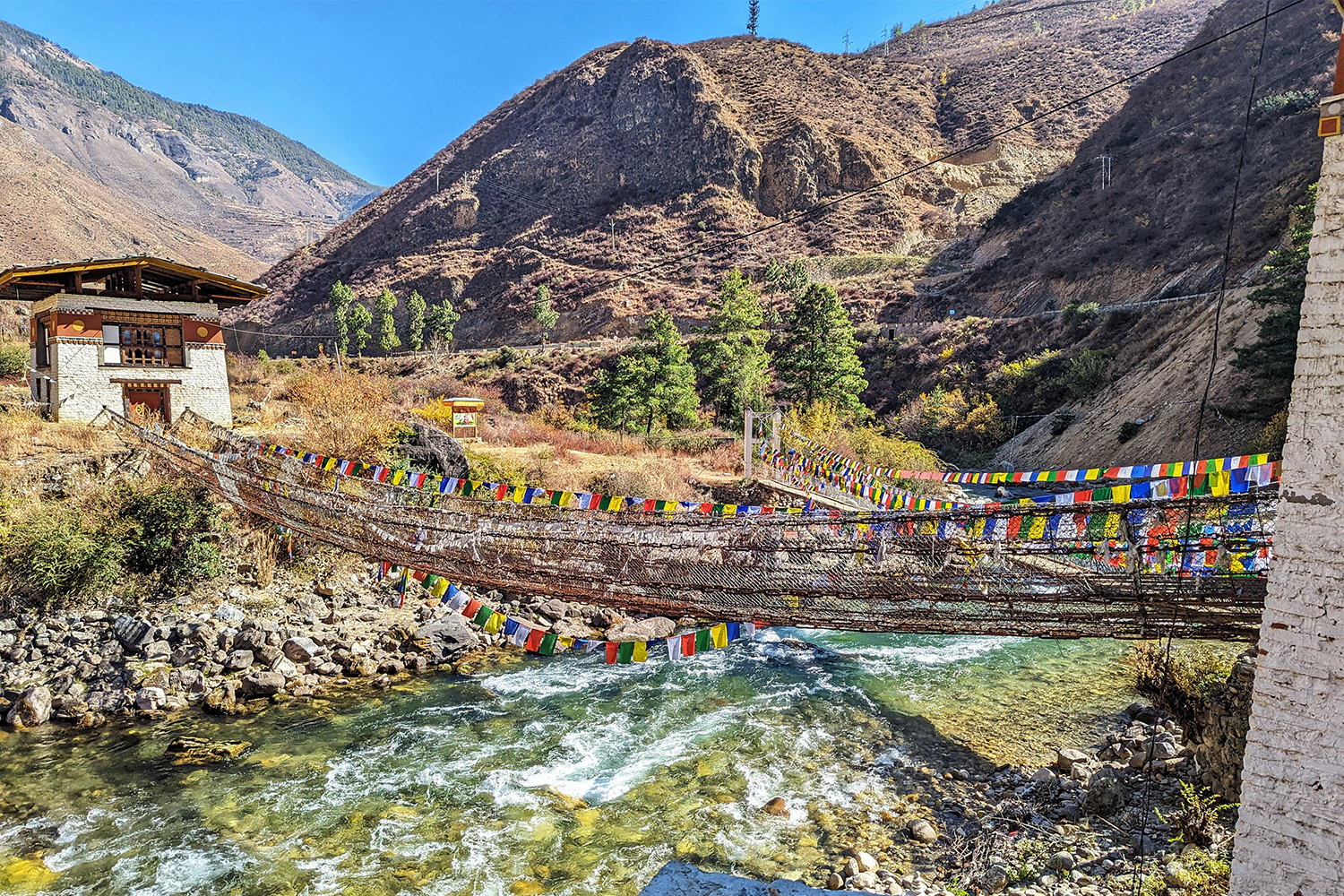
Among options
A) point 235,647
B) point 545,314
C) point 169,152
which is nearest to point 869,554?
point 235,647

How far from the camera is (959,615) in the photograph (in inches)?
175

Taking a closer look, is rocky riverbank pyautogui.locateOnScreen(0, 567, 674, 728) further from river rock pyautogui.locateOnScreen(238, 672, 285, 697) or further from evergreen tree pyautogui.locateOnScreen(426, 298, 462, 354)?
evergreen tree pyautogui.locateOnScreen(426, 298, 462, 354)

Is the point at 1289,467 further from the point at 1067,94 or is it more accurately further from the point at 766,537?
the point at 1067,94

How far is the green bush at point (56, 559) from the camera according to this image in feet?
28.8

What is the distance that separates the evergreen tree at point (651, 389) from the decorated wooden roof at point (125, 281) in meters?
9.85

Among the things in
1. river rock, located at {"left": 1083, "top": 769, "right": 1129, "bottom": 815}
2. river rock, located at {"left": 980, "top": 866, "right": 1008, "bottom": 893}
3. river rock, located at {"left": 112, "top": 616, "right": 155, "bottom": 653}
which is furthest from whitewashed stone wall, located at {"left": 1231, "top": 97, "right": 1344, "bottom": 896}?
Result: river rock, located at {"left": 112, "top": 616, "right": 155, "bottom": 653}

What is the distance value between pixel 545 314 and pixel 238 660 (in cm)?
4227

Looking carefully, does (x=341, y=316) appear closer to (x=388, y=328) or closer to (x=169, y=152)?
(x=388, y=328)

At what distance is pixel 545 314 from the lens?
48625 mm

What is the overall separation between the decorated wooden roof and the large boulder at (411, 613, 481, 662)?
962cm

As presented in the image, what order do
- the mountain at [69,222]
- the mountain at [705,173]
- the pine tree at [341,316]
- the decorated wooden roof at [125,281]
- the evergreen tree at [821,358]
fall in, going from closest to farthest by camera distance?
the decorated wooden roof at [125,281] < the evergreen tree at [821,358] < the pine tree at [341,316] < the mountain at [69,222] < the mountain at [705,173]

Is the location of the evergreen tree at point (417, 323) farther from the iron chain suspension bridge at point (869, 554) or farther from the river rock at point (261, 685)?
the river rock at point (261, 685)

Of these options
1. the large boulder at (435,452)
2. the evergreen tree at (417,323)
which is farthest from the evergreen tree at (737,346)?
the evergreen tree at (417,323)

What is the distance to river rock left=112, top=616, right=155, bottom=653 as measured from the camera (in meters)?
8.38
